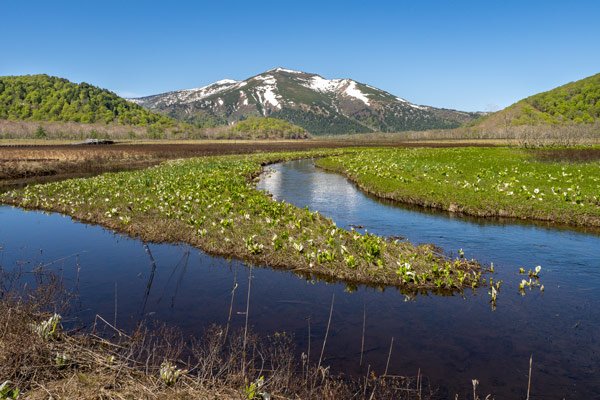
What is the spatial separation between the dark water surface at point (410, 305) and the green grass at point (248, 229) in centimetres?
85

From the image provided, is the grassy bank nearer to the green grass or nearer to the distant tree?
the green grass

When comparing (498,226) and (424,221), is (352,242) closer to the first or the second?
(424,221)

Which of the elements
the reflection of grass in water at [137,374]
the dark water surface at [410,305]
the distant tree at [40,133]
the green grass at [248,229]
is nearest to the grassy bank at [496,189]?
the dark water surface at [410,305]

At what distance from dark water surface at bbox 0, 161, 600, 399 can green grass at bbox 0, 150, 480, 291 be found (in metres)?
0.85

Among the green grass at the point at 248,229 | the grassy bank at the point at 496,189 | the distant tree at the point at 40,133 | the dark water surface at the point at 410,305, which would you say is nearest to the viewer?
the dark water surface at the point at 410,305

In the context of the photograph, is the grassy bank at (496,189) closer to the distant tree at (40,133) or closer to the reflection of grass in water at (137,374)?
the reflection of grass in water at (137,374)

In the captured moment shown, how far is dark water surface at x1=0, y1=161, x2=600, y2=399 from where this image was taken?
8.75 m

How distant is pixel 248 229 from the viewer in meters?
18.3

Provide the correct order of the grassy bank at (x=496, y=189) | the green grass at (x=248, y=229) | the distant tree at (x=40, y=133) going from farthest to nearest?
the distant tree at (x=40, y=133), the grassy bank at (x=496, y=189), the green grass at (x=248, y=229)

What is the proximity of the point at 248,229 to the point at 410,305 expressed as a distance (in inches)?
340

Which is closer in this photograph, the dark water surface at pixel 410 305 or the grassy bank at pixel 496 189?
the dark water surface at pixel 410 305

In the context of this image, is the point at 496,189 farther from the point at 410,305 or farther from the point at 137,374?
the point at 137,374

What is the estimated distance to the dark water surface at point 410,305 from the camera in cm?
875

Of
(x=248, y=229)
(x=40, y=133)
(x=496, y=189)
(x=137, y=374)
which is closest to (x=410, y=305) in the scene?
(x=137, y=374)
